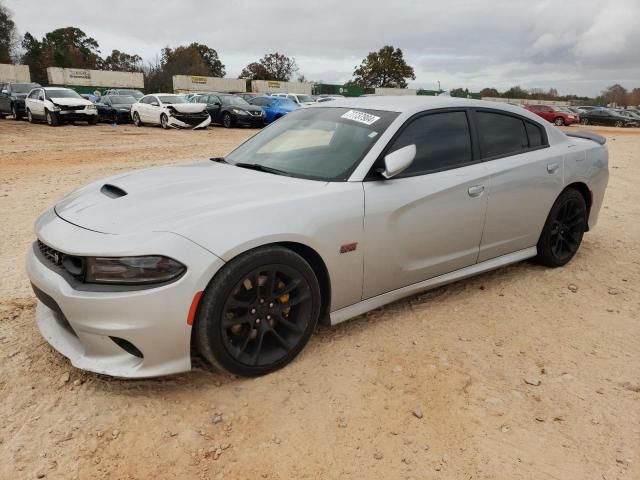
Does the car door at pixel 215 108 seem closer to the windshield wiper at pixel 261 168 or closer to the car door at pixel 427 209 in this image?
the windshield wiper at pixel 261 168

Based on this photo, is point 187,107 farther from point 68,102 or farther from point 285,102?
point 285,102

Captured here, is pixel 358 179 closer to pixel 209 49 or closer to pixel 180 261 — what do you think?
pixel 180 261

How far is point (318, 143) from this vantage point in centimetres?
342

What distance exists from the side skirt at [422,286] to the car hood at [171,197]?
0.78 metres

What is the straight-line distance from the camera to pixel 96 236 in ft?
7.87

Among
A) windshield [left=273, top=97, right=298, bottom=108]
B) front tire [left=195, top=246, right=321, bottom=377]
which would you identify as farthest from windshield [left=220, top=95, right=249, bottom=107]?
front tire [left=195, top=246, right=321, bottom=377]

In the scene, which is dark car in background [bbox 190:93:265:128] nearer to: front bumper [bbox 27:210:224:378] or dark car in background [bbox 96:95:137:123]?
dark car in background [bbox 96:95:137:123]

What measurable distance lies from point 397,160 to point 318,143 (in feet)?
2.40

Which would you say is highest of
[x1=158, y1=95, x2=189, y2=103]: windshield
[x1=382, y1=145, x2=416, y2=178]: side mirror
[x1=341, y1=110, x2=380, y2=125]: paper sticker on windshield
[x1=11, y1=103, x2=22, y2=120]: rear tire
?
[x1=341, y1=110, x2=380, y2=125]: paper sticker on windshield

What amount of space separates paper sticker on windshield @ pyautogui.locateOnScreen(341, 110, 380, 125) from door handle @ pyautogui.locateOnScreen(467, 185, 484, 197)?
831 millimetres

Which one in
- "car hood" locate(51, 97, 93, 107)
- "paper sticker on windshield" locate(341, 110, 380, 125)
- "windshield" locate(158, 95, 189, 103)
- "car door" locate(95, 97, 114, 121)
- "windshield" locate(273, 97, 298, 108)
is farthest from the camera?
"windshield" locate(273, 97, 298, 108)

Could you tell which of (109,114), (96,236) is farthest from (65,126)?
(96,236)

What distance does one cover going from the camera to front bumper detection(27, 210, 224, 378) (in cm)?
228

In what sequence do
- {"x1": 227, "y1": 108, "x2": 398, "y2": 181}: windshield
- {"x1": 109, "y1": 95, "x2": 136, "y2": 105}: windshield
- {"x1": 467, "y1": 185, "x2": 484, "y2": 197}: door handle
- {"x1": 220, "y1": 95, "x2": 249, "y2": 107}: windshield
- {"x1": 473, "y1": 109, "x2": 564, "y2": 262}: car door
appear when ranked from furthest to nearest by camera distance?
{"x1": 109, "y1": 95, "x2": 136, "y2": 105}: windshield, {"x1": 220, "y1": 95, "x2": 249, "y2": 107}: windshield, {"x1": 473, "y1": 109, "x2": 564, "y2": 262}: car door, {"x1": 467, "y1": 185, "x2": 484, "y2": 197}: door handle, {"x1": 227, "y1": 108, "x2": 398, "y2": 181}: windshield
